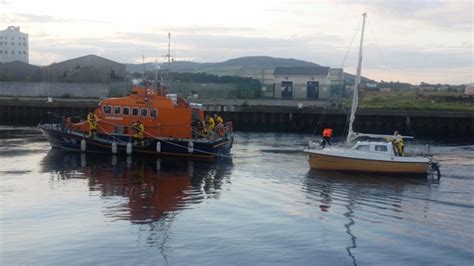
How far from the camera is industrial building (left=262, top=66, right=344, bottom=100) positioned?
77375mm

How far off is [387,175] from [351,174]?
149 cm

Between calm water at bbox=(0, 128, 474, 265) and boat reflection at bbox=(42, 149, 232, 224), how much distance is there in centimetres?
4

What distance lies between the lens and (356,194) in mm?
20766

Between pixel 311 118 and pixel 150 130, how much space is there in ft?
73.4

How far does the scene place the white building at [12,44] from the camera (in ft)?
418

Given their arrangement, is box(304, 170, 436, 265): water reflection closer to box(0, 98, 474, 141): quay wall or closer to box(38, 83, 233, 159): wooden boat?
box(38, 83, 233, 159): wooden boat

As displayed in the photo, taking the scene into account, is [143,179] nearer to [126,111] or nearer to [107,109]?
[126,111]

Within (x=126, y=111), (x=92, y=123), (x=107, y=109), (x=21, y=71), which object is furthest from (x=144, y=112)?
(x=21, y=71)

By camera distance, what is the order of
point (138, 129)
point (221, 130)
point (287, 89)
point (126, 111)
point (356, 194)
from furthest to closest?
point (287, 89), point (221, 130), point (126, 111), point (138, 129), point (356, 194)

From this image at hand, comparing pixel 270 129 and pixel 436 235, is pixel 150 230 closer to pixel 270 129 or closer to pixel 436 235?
pixel 436 235

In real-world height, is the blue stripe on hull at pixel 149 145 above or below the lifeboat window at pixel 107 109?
below

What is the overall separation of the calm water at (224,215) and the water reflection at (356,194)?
0.15ft

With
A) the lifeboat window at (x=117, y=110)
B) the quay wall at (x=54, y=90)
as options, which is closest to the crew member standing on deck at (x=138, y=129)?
the lifeboat window at (x=117, y=110)

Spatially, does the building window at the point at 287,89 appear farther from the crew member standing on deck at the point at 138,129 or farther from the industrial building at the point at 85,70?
the crew member standing on deck at the point at 138,129
